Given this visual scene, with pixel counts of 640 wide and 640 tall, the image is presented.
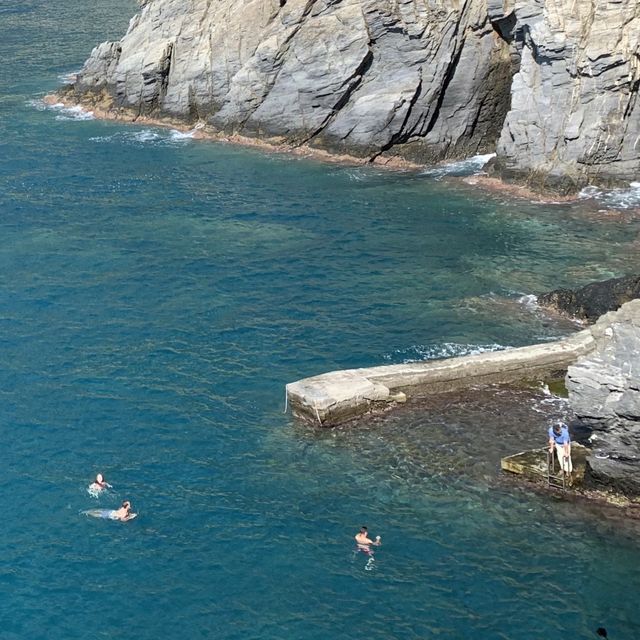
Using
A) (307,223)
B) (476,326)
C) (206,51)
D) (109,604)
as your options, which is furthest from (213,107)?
(109,604)

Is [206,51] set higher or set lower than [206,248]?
higher

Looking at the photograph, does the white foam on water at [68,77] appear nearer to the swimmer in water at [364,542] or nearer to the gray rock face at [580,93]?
the gray rock face at [580,93]

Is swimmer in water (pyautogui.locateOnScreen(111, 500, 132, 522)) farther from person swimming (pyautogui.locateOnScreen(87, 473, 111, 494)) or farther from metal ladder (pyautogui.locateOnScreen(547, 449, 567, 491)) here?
metal ladder (pyautogui.locateOnScreen(547, 449, 567, 491))

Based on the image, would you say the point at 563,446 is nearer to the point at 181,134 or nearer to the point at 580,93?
Answer: the point at 580,93

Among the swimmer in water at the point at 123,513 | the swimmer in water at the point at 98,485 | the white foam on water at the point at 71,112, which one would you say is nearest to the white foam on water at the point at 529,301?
the swimmer in water at the point at 98,485

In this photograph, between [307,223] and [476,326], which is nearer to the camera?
[476,326]

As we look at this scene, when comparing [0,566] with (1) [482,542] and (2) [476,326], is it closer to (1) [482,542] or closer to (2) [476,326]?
(1) [482,542]

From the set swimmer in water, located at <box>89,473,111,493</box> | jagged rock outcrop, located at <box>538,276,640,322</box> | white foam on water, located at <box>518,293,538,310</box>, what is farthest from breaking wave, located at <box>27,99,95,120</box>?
swimmer in water, located at <box>89,473,111,493</box>
